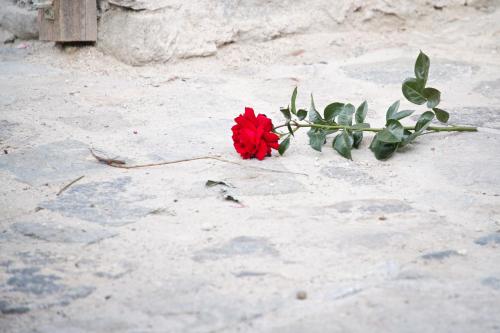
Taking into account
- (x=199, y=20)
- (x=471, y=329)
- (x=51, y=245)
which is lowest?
(x=51, y=245)

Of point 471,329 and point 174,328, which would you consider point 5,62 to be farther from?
point 471,329

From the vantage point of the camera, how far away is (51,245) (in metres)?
1.83

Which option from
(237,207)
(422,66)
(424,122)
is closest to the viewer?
(237,207)

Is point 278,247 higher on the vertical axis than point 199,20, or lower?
lower

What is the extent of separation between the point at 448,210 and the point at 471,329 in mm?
692

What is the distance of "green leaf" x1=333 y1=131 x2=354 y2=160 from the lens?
2.47 meters

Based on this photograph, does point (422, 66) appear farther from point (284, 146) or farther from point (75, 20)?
point (75, 20)

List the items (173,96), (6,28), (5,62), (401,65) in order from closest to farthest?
1. (173,96)
2. (401,65)
3. (5,62)
4. (6,28)

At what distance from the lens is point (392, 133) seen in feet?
7.99

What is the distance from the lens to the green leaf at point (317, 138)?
2512mm

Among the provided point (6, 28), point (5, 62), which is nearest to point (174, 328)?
point (5, 62)

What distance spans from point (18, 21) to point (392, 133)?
252 centimetres

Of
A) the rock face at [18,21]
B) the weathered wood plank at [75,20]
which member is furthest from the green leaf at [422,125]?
the rock face at [18,21]

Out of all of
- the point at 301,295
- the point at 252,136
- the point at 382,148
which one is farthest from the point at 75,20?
the point at 301,295
